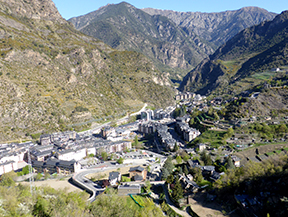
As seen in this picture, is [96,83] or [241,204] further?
[96,83]

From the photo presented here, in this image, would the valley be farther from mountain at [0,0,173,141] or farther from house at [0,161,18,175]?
mountain at [0,0,173,141]

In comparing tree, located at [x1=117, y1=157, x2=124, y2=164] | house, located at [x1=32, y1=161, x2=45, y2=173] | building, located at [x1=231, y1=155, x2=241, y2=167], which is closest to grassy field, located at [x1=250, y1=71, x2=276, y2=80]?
building, located at [x1=231, y1=155, x2=241, y2=167]

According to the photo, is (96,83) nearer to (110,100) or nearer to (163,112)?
(110,100)

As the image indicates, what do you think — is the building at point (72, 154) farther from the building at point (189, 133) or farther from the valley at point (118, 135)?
the building at point (189, 133)

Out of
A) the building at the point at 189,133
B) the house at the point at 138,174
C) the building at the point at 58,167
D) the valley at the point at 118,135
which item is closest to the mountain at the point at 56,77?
the valley at the point at 118,135

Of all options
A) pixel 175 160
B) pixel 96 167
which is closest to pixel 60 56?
pixel 96 167

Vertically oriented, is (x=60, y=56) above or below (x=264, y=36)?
below
